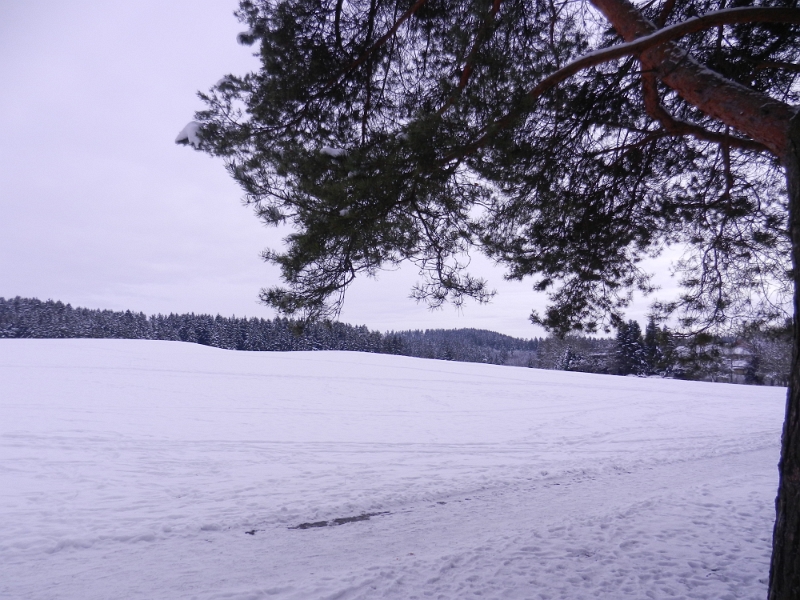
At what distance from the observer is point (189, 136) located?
15.0 feet

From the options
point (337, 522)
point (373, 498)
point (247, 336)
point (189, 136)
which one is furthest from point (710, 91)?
point (247, 336)

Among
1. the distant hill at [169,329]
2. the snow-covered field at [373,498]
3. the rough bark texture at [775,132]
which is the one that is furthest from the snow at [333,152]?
the distant hill at [169,329]

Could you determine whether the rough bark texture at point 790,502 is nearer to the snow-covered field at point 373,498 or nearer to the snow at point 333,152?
the snow-covered field at point 373,498

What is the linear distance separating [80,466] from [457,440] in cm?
681

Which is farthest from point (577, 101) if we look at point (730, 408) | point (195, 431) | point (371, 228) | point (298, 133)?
point (730, 408)

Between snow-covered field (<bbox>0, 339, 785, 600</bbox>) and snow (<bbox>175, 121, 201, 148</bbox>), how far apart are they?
4016mm

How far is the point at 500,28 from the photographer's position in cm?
413

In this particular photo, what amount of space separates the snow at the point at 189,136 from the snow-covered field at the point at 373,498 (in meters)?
4.02

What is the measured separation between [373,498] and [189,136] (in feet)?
15.8

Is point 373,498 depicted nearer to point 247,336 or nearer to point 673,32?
point 673,32

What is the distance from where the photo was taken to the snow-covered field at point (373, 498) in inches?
149

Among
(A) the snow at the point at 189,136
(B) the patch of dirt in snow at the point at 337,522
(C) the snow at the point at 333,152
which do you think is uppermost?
(A) the snow at the point at 189,136

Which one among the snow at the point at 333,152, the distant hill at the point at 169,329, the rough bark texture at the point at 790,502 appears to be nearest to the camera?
the rough bark texture at the point at 790,502

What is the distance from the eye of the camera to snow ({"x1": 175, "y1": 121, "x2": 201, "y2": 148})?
4.57 m
